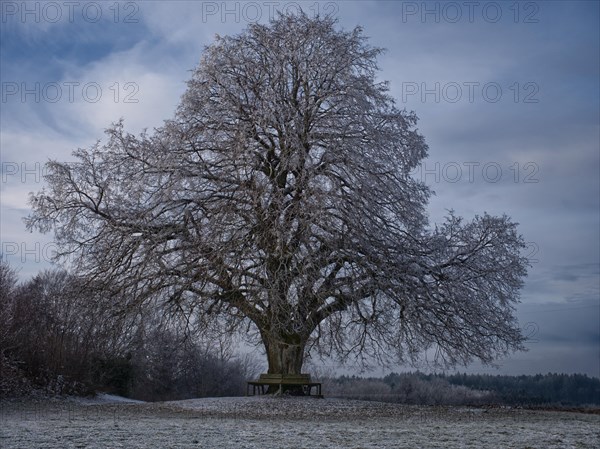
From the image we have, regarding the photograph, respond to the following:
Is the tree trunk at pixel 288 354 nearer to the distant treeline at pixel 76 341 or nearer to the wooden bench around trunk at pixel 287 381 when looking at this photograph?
the wooden bench around trunk at pixel 287 381

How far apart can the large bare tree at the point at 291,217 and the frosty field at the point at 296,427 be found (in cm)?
268

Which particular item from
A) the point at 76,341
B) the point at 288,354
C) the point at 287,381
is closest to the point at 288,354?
the point at 288,354

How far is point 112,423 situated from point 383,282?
30.5 ft

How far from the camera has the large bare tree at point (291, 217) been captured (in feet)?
66.1

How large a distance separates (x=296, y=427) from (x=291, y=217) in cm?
770

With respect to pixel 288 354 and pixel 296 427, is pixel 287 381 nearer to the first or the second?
pixel 288 354

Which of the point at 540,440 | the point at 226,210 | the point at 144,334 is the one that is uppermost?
the point at 226,210

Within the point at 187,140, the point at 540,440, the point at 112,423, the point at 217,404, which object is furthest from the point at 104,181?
the point at 540,440

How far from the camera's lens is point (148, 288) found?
21.2 metres

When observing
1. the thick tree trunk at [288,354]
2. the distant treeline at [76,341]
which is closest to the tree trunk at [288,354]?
the thick tree trunk at [288,354]

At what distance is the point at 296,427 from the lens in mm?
12812

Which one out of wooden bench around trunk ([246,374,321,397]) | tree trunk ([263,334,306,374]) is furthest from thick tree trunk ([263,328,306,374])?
wooden bench around trunk ([246,374,321,397])

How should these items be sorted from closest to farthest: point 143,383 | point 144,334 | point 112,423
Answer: point 112,423 → point 144,334 → point 143,383

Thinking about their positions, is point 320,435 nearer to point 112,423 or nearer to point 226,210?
point 112,423
